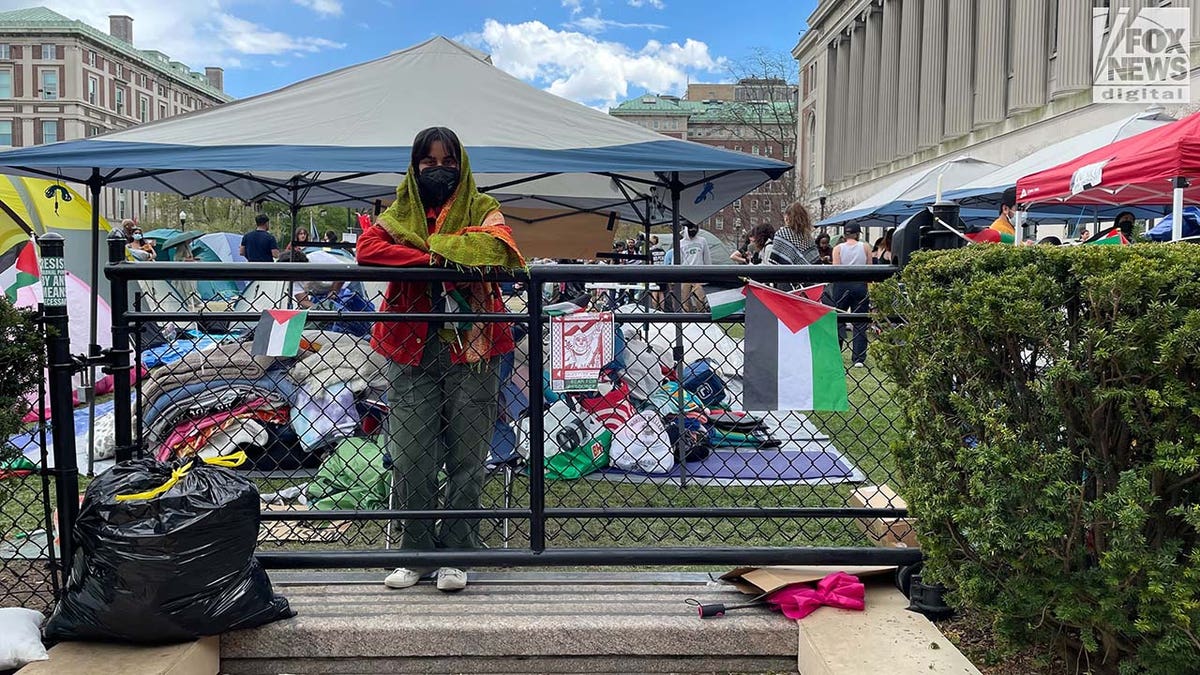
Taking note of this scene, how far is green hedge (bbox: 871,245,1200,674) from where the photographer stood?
2002 mm

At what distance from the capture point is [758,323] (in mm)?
3057

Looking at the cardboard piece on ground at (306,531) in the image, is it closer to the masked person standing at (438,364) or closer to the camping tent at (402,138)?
the masked person standing at (438,364)

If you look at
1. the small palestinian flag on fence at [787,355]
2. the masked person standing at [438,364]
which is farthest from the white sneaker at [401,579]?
the small palestinian flag on fence at [787,355]

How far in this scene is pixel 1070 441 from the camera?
224cm

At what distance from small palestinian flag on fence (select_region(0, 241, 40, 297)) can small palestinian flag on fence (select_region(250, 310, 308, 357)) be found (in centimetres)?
475

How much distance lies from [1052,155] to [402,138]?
363 inches

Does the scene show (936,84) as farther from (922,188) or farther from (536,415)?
(536,415)

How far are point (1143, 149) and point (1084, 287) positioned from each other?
5.87 m

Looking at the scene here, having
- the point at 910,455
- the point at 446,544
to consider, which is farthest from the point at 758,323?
the point at 446,544

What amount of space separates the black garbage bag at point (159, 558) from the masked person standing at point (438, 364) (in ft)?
2.25

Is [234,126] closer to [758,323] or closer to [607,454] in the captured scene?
→ [607,454]

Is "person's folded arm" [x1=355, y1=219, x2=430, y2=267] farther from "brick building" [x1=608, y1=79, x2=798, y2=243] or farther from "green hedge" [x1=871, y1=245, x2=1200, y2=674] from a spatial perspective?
"brick building" [x1=608, y1=79, x2=798, y2=243]

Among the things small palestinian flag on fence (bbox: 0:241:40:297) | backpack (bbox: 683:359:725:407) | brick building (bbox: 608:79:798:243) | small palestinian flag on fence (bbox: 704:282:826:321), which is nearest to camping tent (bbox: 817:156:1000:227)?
brick building (bbox: 608:79:798:243)

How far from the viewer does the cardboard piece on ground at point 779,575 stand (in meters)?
3.07
